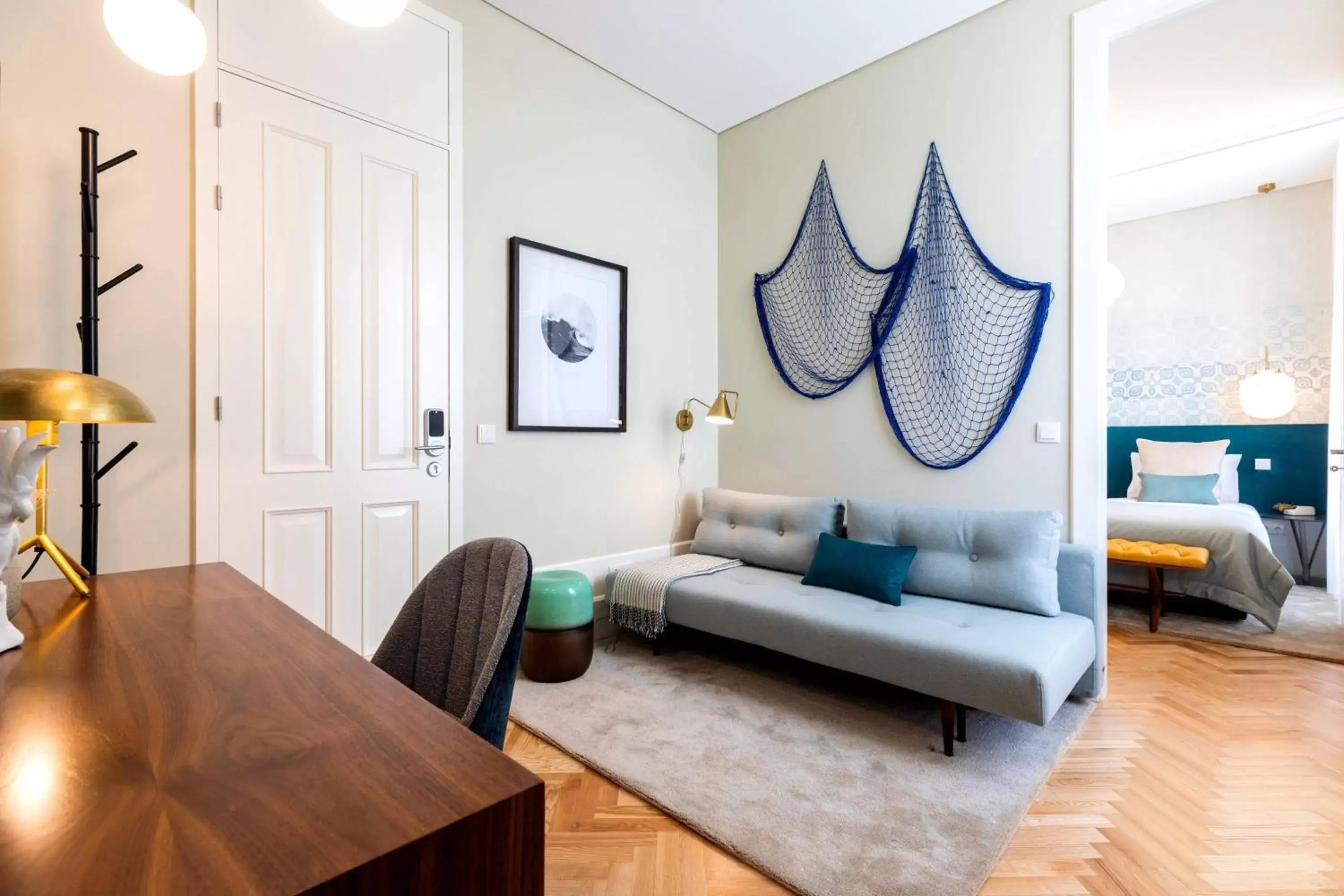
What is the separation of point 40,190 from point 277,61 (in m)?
0.88

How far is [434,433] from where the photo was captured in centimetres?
274

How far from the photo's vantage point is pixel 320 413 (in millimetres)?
2445

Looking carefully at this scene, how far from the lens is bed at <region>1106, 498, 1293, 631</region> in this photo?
3.48m

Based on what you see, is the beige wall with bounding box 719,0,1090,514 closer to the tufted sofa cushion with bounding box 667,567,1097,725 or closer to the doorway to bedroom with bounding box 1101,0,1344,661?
the doorway to bedroom with bounding box 1101,0,1344,661

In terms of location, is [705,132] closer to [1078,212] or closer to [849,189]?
[849,189]

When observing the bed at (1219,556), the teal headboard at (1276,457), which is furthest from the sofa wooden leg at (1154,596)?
the teal headboard at (1276,457)

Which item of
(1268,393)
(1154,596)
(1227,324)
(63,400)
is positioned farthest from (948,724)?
(1227,324)

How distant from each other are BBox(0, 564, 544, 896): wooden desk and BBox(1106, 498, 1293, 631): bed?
138 inches

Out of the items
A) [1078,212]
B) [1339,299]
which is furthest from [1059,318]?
[1339,299]

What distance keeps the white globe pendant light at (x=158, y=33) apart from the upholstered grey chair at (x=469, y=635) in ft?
4.19

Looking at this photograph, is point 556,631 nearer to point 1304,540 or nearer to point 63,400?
point 63,400

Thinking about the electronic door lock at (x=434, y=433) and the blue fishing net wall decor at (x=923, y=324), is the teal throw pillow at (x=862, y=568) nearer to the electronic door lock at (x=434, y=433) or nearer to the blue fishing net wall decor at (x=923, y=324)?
the blue fishing net wall decor at (x=923, y=324)

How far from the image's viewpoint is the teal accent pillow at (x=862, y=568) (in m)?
2.75

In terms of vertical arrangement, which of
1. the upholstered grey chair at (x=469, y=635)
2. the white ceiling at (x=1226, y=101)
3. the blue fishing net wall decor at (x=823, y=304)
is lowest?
the upholstered grey chair at (x=469, y=635)
